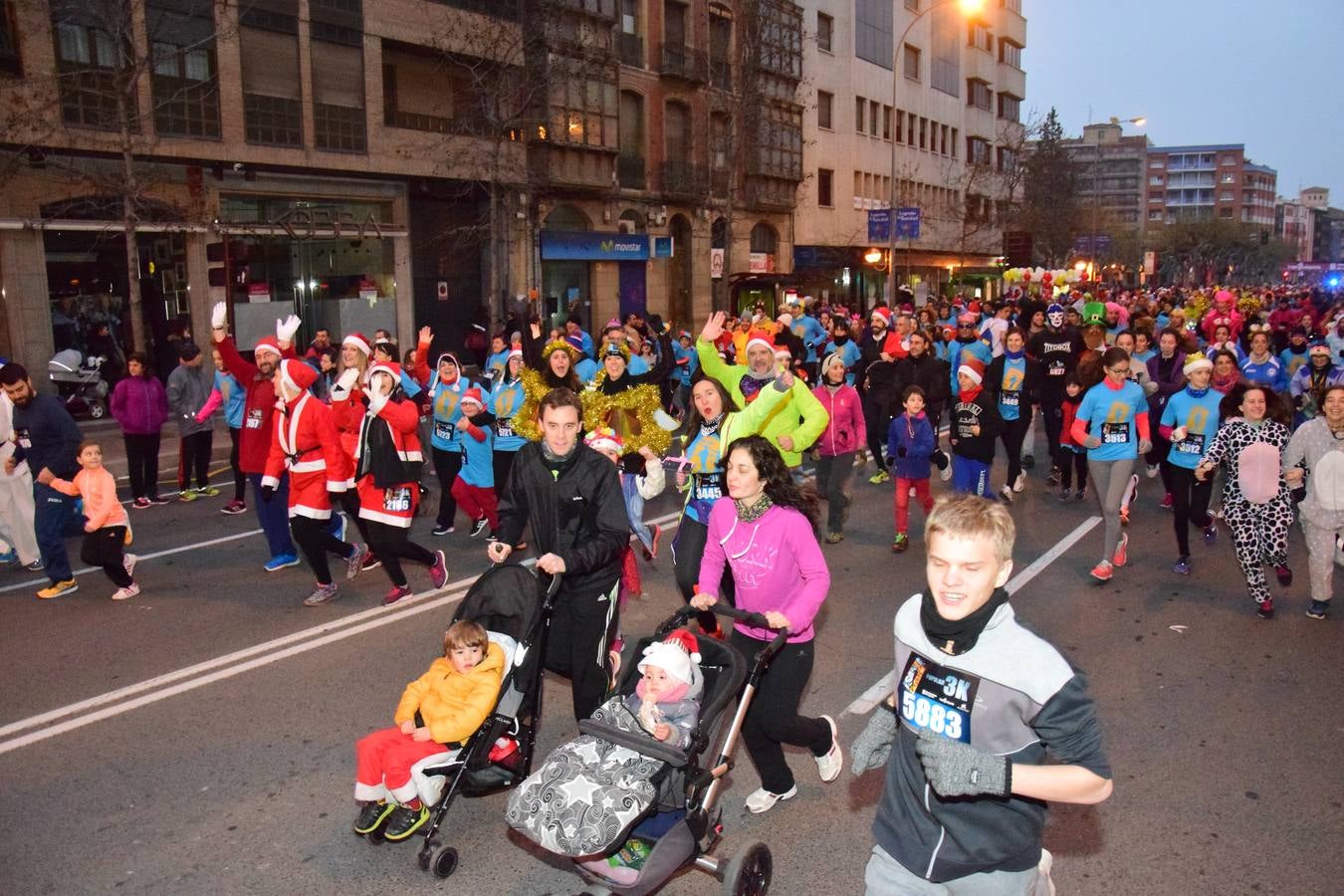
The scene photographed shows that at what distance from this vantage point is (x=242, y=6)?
22.2 meters

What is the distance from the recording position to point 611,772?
3.72m

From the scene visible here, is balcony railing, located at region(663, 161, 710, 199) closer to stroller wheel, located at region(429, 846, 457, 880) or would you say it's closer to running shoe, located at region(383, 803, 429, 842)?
running shoe, located at region(383, 803, 429, 842)

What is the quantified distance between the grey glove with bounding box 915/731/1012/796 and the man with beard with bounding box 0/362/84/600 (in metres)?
8.39

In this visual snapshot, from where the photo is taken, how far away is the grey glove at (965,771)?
7.99 feet

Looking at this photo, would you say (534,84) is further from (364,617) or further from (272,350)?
(364,617)

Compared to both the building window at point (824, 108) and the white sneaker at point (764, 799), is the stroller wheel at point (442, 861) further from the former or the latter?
the building window at point (824, 108)

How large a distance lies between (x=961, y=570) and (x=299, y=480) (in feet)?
20.9

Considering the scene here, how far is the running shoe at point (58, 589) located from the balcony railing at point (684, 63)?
3006cm

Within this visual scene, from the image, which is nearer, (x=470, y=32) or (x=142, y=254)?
(x=142, y=254)

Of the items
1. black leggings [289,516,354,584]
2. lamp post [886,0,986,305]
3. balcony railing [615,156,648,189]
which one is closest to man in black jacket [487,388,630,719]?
black leggings [289,516,354,584]

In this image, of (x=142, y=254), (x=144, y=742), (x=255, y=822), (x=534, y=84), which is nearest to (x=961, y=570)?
(x=255, y=822)

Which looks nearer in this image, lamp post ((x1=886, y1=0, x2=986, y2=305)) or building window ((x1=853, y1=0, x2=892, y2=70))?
lamp post ((x1=886, y1=0, x2=986, y2=305))

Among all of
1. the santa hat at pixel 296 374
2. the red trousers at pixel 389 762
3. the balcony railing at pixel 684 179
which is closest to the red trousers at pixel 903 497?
the santa hat at pixel 296 374

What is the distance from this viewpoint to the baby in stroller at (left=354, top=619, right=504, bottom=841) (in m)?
4.51
